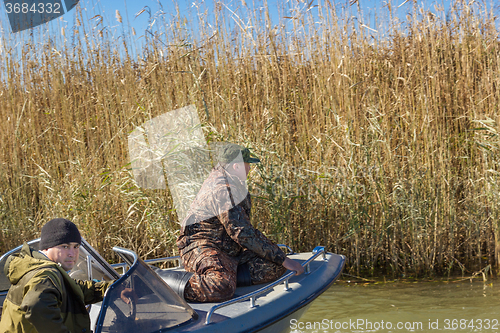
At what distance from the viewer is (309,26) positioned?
501cm

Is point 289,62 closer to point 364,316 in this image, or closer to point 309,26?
point 309,26

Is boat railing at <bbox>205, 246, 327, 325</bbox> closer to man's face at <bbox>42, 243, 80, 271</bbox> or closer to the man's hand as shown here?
the man's hand

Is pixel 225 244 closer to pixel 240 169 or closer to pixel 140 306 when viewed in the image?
pixel 240 169

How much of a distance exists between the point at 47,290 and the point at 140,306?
56 cm

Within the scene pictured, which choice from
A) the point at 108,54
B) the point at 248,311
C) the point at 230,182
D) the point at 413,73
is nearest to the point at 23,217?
the point at 108,54

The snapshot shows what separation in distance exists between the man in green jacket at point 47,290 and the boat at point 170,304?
0.57ft

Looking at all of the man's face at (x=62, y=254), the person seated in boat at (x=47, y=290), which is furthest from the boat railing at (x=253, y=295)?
the man's face at (x=62, y=254)

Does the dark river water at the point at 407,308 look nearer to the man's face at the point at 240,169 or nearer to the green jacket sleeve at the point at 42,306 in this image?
the man's face at the point at 240,169

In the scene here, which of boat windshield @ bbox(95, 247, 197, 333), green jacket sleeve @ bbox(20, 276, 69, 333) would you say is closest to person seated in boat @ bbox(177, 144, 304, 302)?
boat windshield @ bbox(95, 247, 197, 333)

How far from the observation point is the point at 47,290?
1752mm

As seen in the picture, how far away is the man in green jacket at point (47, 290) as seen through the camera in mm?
1739

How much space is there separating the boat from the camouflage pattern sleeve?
8.4 inches

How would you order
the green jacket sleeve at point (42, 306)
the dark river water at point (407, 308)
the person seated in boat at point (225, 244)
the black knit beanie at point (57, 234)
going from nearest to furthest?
the green jacket sleeve at point (42, 306) < the black knit beanie at point (57, 234) < the person seated in boat at point (225, 244) < the dark river water at point (407, 308)

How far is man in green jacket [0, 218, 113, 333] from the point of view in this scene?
1.74 meters
